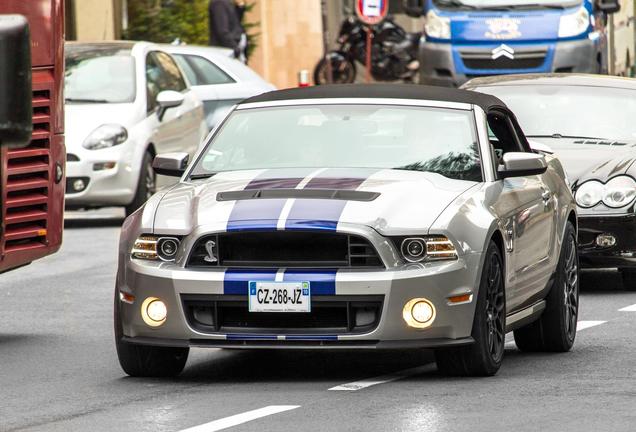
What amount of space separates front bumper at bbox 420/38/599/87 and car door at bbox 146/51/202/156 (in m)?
4.87

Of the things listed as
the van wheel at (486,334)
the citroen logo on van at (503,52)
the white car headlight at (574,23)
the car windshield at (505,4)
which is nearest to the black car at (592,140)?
the van wheel at (486,334)

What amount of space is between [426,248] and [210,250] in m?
0.99

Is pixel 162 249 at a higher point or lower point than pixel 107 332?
higher

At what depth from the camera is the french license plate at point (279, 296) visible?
29.9ft

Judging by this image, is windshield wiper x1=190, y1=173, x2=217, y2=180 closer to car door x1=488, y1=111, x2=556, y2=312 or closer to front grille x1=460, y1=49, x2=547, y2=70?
car door x1=488, y1=111, x2=556, y2=312

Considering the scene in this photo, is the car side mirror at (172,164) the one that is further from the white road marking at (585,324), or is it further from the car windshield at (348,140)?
the white road marking at (585,324)

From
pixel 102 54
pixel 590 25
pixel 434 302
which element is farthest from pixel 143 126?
pixel 434 302

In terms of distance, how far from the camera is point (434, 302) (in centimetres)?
915

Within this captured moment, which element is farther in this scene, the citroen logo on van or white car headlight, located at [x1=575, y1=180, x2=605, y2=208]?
the citroen logo on van

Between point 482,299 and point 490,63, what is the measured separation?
633 inches

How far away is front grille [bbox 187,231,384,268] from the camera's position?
30.0 feet

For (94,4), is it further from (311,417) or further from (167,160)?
(311,417)

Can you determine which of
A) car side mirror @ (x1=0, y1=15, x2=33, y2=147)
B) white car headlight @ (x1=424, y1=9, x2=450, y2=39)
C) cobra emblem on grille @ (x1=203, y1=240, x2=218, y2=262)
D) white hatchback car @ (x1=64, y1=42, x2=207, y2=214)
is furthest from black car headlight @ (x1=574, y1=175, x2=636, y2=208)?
white car headlight @ (x1=424, y1=9, x2=450, y2=39)

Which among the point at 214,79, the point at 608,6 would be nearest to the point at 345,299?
the point at 214,79
